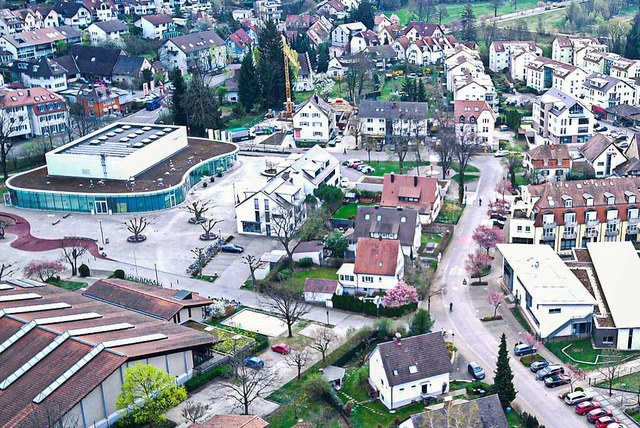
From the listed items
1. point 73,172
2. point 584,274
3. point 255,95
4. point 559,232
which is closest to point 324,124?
point 255,95

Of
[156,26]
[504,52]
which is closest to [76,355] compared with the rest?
[504,52]

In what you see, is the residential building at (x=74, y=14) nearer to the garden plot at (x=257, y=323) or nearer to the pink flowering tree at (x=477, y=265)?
the garden plot at (x=257, y=323)

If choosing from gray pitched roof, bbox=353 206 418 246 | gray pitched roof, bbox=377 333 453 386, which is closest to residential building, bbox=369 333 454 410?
gray pitched roof, bbox=377 333 453 386

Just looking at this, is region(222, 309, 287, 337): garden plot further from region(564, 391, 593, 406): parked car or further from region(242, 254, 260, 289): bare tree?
region(564, 391, 593, 406): parked car

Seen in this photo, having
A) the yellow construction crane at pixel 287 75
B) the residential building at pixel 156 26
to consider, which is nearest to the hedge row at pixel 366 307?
the yellow construction crane at pixel 287 75

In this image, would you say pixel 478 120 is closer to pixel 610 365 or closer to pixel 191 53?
pixel 610 365
